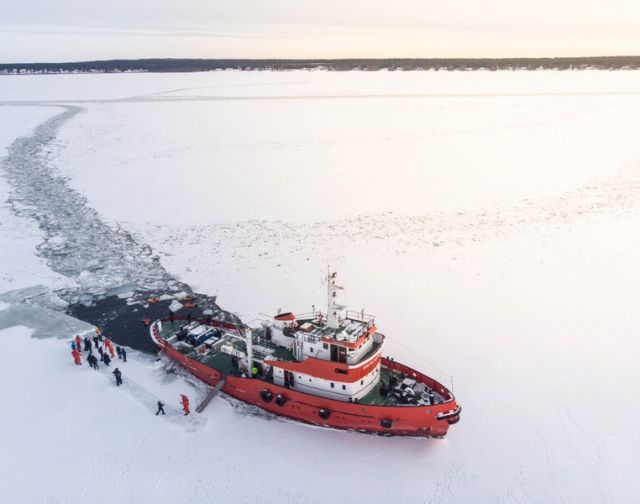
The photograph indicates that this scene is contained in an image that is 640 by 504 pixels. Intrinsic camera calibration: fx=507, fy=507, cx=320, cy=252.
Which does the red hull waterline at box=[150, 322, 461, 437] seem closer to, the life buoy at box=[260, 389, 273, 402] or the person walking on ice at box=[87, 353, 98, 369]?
the life buoy at box=[260, 389, 273, 402]

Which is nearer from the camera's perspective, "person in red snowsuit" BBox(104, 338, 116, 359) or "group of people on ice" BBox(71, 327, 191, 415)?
"group of people on ice" BBox(71, 327, 191, 415)

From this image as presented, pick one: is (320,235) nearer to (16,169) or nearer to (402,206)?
(402,206)

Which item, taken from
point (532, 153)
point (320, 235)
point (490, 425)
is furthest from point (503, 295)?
point (532, 153)

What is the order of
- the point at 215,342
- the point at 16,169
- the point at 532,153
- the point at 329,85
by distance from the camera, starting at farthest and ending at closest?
the point at 329,85, the point at 532,153, the point at 16,169, the point at 215,342

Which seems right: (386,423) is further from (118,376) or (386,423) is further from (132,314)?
(132,314)

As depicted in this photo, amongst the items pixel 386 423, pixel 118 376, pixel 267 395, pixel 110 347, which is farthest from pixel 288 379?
pixel 110 347

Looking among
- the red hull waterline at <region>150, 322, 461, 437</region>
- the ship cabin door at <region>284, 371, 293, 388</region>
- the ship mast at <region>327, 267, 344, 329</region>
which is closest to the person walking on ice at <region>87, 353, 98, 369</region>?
the red hull waterline at <region>150, 322, 461, 437</region>

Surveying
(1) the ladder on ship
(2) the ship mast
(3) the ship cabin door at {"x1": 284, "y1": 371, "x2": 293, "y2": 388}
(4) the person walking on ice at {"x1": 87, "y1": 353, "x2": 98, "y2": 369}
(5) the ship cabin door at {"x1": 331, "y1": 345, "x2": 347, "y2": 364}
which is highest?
(2) the ship mast

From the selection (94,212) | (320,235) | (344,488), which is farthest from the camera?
(94,212)

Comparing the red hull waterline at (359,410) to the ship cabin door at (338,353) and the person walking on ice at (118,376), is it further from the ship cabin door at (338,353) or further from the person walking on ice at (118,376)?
the person walking on ice at (118,376)
